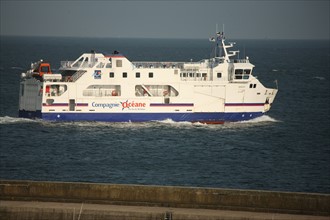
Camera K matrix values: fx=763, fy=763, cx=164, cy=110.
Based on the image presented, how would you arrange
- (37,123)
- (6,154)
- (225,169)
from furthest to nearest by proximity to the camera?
1. (37,123)
2. (6,154)
3. (225,169)

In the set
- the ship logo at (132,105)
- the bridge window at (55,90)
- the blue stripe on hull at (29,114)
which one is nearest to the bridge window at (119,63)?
the ship logo at (132,105)

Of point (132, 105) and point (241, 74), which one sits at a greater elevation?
point (241, 74)

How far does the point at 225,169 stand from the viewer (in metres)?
46.2

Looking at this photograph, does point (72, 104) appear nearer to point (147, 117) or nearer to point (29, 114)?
point (29, 114)

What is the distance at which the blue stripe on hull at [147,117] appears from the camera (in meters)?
59.1

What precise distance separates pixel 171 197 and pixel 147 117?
96.6ft

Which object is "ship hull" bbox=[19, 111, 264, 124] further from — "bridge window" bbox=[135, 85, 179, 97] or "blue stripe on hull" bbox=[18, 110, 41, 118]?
"bridge window" bbox=[135, 85, 179, 97]

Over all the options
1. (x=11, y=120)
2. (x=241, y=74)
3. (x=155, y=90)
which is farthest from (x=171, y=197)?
(x=11, y=120)

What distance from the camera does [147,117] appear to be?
59688 millimetres

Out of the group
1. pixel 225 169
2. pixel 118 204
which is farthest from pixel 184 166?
pixel 118 204

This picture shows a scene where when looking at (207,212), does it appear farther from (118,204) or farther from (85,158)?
(85,158)

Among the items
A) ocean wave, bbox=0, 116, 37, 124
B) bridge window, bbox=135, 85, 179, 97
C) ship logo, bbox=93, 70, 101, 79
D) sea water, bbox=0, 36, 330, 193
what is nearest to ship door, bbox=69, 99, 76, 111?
sea water, bbox=0, 36, 330, 193

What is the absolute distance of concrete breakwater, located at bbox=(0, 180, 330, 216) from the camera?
29.9m

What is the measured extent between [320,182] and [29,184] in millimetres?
18675
